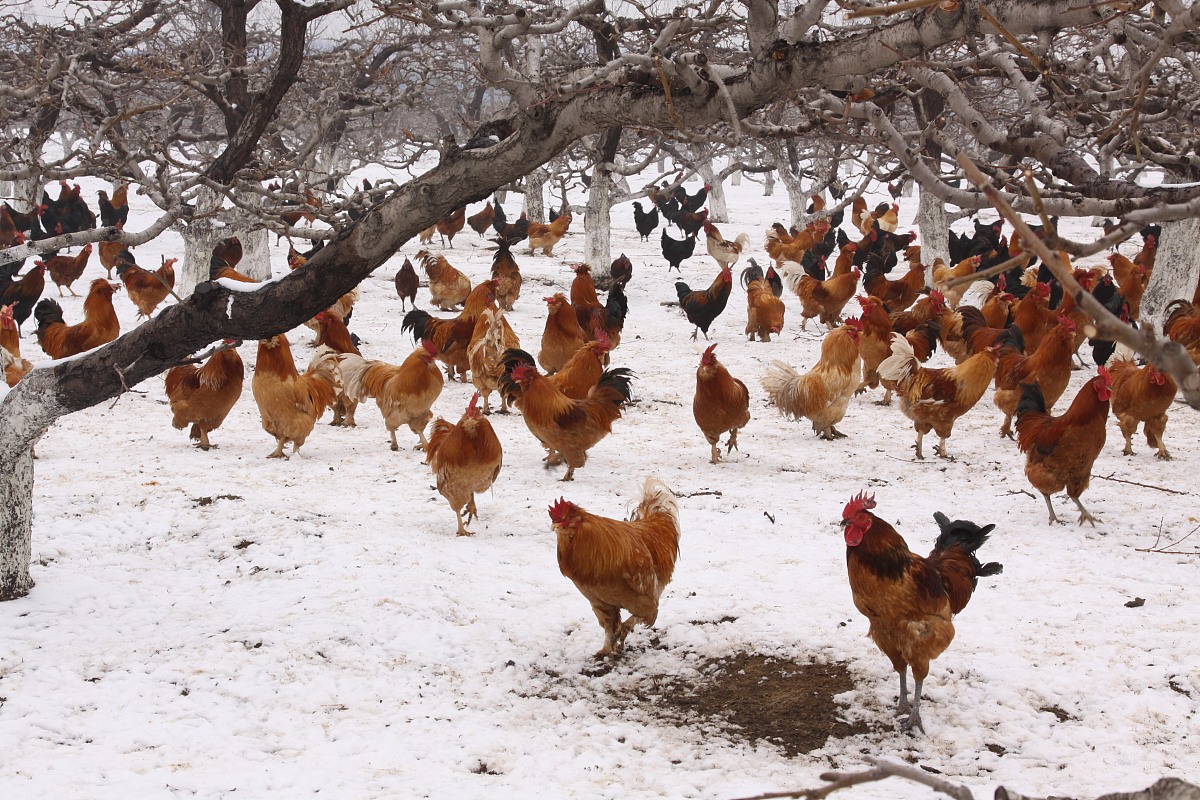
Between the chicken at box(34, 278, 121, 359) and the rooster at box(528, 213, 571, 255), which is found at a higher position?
the rooster at box(528, 213, 571, 255)

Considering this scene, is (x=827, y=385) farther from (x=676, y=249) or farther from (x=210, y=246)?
(x=676, y=249)

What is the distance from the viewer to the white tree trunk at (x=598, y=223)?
684 inches

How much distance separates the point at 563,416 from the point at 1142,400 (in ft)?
16.2

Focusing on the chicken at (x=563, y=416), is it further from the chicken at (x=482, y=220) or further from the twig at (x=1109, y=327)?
the chicken at (x=482, y=220)

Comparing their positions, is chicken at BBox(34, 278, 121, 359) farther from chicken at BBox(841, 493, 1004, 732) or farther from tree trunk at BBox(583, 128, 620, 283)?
tree trunk at BBox(583, 128, 620, 283)

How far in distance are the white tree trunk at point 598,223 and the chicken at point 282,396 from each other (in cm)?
1002

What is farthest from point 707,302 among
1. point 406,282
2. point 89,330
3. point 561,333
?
point 89,330

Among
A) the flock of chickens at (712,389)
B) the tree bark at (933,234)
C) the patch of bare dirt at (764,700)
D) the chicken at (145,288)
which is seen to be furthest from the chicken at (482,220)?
the patch of bare dirt at (764,700)

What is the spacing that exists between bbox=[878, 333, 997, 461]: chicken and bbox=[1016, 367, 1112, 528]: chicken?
4.12ft

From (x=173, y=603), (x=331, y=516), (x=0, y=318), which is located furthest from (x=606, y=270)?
(x=173, y=603)

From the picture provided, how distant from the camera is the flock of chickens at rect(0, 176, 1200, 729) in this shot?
4.64m

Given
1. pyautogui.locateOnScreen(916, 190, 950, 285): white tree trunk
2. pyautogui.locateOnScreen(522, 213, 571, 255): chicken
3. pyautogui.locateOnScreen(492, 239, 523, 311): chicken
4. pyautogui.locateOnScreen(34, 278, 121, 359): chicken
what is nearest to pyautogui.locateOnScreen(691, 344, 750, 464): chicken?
pyautogui.locateOnScreen(34, 278, 121, 359): chicken

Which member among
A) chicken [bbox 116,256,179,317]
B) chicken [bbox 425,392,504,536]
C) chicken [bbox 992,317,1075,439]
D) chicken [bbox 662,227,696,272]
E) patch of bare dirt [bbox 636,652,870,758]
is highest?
chicken [bbox 662,227,696,272]

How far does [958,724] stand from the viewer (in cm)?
432
